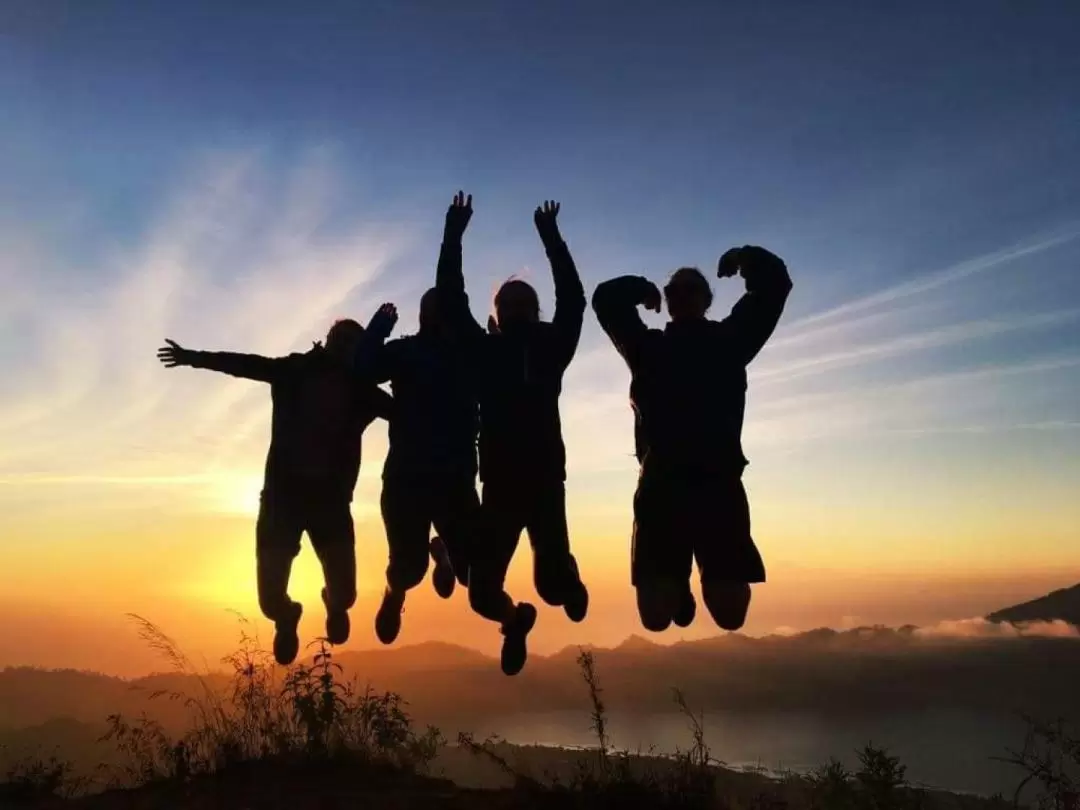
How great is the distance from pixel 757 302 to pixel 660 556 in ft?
5.53

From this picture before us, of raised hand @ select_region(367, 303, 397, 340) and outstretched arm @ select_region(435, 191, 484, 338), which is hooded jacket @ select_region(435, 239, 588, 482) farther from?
raised hand @ select_region(367, 303, 397, 340)

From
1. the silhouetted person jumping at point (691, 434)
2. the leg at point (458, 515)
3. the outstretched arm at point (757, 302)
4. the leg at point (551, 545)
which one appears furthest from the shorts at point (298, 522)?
the outstretched arm at point (757, 302)

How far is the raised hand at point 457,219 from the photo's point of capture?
219 inches

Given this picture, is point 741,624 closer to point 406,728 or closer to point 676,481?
point 676,481

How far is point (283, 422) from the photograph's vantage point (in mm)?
6422

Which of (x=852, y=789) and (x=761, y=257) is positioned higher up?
(x=761, y=257)

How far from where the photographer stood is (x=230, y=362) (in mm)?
6410

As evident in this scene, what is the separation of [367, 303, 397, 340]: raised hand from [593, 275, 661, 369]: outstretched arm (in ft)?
5.56

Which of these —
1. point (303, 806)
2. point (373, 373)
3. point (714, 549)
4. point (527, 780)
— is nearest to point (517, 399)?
point (373, 373)

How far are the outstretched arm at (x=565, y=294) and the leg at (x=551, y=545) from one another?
0.91 meters

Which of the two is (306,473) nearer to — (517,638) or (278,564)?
(278,564)

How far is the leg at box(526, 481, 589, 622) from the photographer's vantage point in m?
5.27

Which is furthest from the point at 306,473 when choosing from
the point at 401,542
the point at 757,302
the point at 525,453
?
the point at 757,302

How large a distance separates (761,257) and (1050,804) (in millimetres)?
3768
